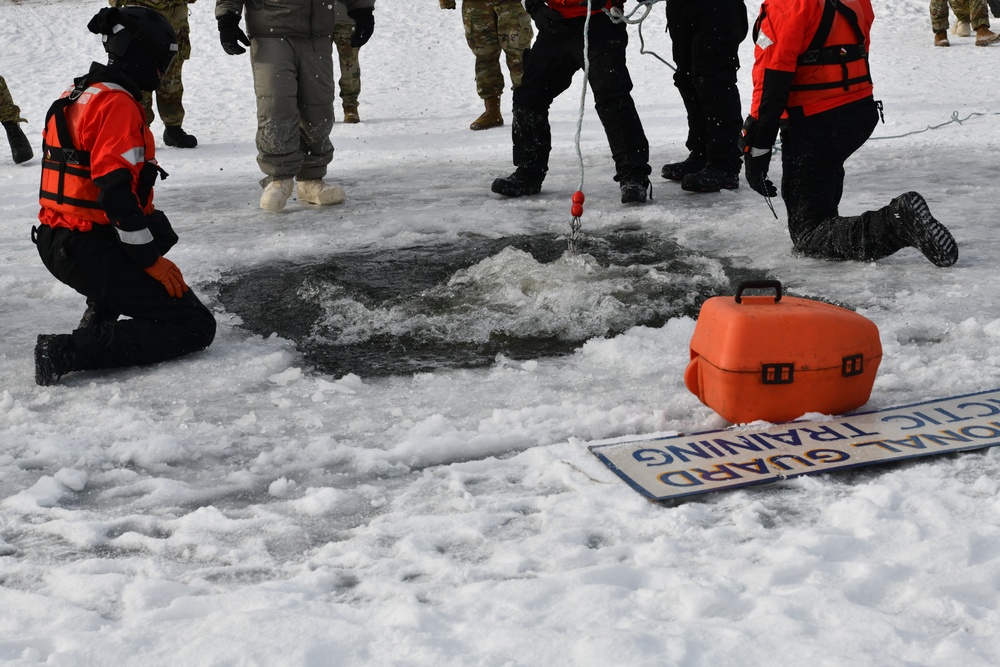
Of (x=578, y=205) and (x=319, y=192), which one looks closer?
(x=578, y=205)

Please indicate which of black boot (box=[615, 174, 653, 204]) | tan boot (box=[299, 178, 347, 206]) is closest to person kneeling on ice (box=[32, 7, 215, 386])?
tan boot (box=[299, 178, 347, 206])

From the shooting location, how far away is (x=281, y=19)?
21.0 ft

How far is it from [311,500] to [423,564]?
1.73 ft

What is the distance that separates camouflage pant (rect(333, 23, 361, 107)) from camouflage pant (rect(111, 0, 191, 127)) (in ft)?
5.14

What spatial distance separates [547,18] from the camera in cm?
648

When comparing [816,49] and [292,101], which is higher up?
[816,49]

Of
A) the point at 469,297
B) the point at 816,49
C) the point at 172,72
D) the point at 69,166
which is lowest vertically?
the point at 469,297

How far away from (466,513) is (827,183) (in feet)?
10.2

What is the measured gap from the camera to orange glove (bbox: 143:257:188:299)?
4.18 m

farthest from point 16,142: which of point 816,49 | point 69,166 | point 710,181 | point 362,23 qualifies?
point 816,49

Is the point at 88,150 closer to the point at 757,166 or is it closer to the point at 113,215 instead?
the point at 113,215

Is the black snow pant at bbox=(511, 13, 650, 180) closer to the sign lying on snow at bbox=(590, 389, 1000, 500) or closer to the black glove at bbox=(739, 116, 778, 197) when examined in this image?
the black glove at bbox=(739, 116, 778, 197)

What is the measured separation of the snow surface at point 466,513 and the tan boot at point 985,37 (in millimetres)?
7747

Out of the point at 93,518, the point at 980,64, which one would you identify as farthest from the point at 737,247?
the point at 980,64
